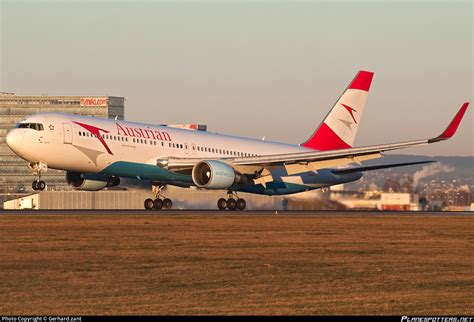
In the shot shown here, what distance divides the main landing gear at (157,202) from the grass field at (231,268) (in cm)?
1386

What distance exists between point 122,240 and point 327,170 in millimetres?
29805

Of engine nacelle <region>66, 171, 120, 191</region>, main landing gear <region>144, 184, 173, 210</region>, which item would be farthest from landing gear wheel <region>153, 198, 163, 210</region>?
engine nacelle <region>66, 171, 120, 191</region>

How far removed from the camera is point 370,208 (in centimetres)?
6091

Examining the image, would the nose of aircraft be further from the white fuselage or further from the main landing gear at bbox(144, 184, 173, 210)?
the main landing gear at bbox(144, 184, 173, 210)

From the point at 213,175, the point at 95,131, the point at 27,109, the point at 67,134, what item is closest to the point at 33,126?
the point at 67,134

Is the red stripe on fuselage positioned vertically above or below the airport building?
below

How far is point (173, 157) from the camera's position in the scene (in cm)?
5512

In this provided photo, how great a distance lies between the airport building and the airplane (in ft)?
372

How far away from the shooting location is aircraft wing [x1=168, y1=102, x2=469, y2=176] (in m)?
54.3

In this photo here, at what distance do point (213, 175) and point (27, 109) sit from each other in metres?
133

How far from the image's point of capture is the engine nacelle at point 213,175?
52.8 meters

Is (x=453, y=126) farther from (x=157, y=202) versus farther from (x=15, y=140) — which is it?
(x=15, y=140)

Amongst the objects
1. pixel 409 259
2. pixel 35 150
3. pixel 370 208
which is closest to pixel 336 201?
pixel 370 208

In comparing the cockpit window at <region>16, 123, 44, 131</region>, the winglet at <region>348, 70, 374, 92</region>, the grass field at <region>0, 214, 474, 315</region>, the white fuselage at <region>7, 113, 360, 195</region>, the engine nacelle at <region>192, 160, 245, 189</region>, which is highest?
the winglet at <region>348, 70, 374, 92</region>
